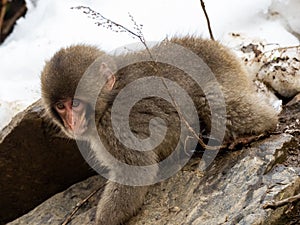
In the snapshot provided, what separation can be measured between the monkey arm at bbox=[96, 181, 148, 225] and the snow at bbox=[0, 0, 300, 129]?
160 cm

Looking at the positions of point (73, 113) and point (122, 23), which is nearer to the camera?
point (73, 113)

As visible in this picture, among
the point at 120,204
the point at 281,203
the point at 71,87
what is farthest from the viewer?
the point at 120,204

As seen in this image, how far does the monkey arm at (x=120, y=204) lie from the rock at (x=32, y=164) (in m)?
0.73

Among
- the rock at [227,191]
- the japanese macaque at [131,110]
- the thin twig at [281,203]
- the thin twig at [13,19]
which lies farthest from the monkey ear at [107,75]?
the thin twig at [13,19]

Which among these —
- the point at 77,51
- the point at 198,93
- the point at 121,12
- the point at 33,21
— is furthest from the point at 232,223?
the point at 33,21

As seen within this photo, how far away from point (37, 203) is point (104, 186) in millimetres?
747

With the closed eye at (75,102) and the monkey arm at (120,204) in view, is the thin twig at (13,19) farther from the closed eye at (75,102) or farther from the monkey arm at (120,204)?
the monkey arm at (120,204)

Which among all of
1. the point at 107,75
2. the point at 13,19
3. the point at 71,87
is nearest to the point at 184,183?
the point at 107,75

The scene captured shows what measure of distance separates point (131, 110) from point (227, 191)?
0.88 meters

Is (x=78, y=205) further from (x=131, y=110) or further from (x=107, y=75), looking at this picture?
(x=107, y=75)

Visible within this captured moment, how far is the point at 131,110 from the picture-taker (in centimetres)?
469

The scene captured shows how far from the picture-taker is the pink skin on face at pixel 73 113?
4.54 meters

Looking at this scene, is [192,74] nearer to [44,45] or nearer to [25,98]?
[25,98]

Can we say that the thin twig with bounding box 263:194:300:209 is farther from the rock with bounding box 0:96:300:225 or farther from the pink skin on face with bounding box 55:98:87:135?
the pink skin on face with bounding box 55:98:87:135
